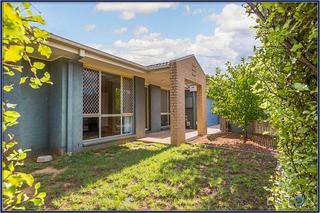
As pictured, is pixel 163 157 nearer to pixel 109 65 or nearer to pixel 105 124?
pixel 105 124

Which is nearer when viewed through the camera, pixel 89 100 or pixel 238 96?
pixel 89 100

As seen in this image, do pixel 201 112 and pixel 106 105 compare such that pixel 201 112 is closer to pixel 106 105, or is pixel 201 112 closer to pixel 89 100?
pixel 106 105

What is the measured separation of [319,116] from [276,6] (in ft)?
2.84

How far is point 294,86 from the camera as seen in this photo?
1.27m

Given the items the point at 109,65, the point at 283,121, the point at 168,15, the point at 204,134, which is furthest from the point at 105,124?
the point at 283,121

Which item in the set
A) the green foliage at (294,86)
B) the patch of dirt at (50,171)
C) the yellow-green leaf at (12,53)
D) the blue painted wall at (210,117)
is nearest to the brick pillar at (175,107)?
the patch of dirt at (50,171)

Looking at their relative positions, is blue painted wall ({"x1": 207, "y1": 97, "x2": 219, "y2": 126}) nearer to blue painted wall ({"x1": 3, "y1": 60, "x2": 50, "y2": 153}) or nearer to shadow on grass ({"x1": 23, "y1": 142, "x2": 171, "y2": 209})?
shadow on grass ({"x1": 23, "y1": 142, "x2": 171, "y2": 209})

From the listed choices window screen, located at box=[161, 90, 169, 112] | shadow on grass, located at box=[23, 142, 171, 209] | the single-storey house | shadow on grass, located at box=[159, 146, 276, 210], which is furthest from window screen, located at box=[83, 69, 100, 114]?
window screen, located at box=[161, 90, 169, 112]

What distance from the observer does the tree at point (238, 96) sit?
8.59m

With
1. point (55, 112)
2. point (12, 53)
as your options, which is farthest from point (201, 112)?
point (12, 53)

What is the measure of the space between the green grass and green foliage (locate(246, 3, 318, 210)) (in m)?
1.80

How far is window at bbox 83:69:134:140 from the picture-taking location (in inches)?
307

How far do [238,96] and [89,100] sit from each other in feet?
21.9

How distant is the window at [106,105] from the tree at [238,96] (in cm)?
465
